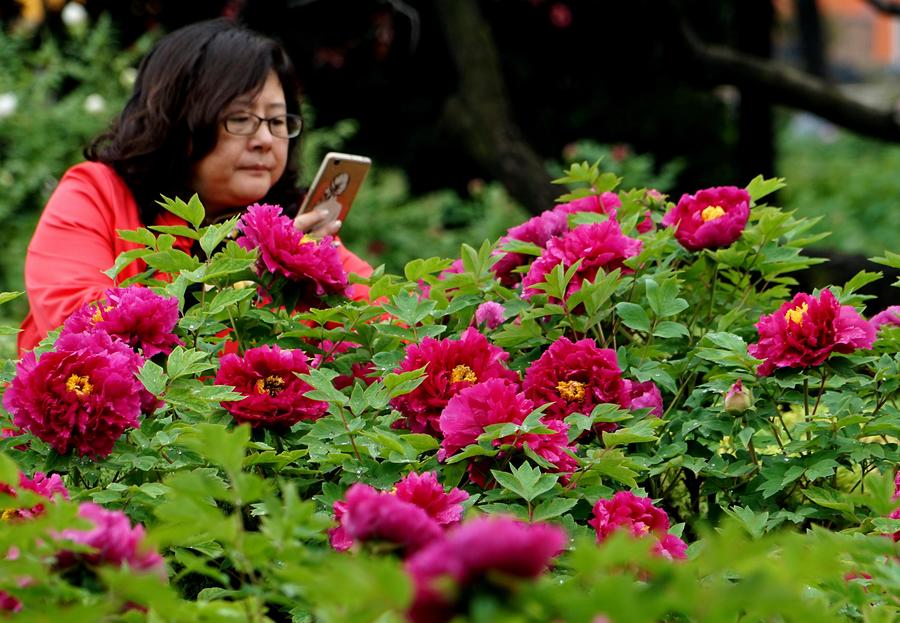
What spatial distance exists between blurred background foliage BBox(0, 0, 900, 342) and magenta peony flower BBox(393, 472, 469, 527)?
5.09 metres

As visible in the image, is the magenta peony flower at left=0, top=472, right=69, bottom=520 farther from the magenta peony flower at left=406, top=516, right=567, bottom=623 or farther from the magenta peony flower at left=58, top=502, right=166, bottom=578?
the magenta peony flower at left=406, top=516, right=567, bottom=623

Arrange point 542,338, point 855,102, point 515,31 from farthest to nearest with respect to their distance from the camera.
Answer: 1. point 515,31
2. point 855,102
3. point 542,338

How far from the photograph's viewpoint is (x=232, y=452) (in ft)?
3.30

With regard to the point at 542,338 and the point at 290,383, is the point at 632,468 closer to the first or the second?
the point at 542,338

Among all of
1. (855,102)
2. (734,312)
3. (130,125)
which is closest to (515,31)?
(855,102)

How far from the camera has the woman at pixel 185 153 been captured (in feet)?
9.20

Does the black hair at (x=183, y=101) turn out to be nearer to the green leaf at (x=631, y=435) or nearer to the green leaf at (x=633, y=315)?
the green leaf at (x=633, y=315)

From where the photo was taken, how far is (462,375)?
1.60 metres

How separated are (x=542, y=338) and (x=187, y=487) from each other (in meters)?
0.91

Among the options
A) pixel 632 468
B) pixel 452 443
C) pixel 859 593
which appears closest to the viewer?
pixel 859 593

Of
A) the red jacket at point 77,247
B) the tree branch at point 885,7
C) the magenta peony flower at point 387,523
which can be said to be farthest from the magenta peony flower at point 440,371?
the tree branch at point 885,7

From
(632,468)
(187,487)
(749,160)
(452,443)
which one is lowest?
(749,160)

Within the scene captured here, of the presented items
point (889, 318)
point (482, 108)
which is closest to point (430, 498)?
point (889, 318)

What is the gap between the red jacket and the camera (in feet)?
8.57
